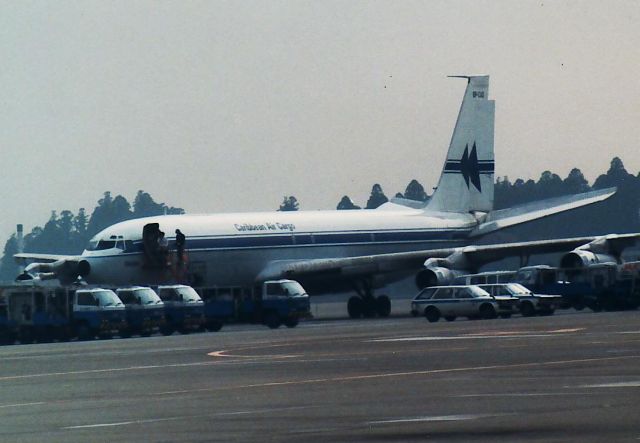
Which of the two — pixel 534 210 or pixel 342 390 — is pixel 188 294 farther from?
pixel 342 390

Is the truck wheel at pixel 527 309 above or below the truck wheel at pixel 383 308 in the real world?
below

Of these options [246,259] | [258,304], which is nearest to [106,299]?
[258,304]

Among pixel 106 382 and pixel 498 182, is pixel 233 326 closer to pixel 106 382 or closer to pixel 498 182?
pixel 106 382

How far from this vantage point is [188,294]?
6375 cm

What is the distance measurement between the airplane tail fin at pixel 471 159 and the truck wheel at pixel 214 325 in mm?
22692

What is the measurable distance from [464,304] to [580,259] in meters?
11.4

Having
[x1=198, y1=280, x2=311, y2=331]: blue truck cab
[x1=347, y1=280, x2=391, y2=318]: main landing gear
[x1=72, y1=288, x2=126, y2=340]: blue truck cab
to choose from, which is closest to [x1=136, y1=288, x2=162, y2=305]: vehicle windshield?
[x1=72, y1=288, x2=126, y2=340]: blue truck cab

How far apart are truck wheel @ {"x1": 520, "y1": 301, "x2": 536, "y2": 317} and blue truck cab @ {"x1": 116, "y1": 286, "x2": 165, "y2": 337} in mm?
15195

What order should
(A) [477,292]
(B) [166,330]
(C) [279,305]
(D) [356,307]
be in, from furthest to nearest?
(D) [356,307] < (C) [279,305] < (A) [477,292] < (B) [166,330]

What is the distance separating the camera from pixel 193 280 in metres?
73.7

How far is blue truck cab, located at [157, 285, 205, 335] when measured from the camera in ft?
207

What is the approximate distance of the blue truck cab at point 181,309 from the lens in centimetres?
6297

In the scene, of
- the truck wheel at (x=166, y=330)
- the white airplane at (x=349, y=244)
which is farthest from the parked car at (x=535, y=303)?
the truck wheel at (x=166, y=330)

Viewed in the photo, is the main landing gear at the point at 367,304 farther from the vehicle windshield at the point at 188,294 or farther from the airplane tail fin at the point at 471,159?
the vehicle windshield at the point at 188,294
